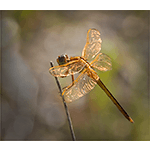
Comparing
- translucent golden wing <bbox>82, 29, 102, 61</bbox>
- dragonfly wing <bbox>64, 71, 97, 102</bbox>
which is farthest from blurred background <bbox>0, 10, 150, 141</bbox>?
dragonfly wing <bbox>64, 71, 97, 102</bbox>

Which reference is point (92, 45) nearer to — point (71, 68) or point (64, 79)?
point (71, 68)

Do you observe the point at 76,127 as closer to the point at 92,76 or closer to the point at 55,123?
the point at 55,123

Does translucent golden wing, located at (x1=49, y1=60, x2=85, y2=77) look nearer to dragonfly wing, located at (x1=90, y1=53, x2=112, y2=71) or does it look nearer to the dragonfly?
the dragonfly

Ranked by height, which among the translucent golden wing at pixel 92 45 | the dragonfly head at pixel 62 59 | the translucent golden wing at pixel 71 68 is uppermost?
the translucent golden wing at pixel 92 45

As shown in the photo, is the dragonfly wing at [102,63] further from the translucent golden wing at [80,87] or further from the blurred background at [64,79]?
the blurred background at [64,79]

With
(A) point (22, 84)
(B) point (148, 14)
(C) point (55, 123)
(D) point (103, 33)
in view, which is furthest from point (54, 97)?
(B) point (148, 14)

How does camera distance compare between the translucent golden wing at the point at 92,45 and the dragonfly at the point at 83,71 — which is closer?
the dragonfly at the point at 83,71

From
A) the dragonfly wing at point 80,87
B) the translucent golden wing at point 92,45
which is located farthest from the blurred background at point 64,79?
the dragonfly wing at point 80,87
